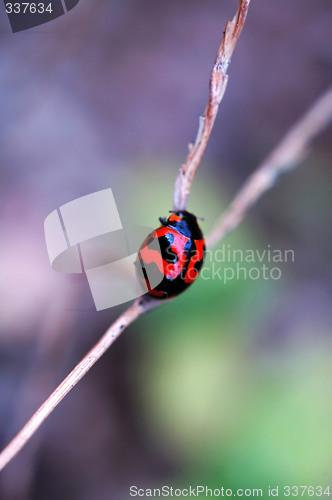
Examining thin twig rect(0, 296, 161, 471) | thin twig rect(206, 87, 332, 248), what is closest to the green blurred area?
thin twig rect(206, 87, 332, 248)

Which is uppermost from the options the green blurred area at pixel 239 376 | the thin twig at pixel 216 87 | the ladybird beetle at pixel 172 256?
the thin twig at pixel 216 87

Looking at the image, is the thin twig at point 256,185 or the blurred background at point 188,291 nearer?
the thin twig at point 256,185

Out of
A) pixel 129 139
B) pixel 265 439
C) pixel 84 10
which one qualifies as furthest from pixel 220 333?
pixel 84 10

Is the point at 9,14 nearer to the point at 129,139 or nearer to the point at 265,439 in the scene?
the point at 129,139

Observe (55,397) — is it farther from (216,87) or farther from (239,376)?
(239,376)

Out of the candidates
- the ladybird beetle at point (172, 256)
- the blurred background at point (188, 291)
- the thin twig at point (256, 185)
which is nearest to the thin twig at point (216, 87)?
the ladybird beetle at point (172, 256)

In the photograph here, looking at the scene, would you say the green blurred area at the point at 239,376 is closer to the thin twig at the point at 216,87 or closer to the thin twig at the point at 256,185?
the thin twig at the point at 256,185
